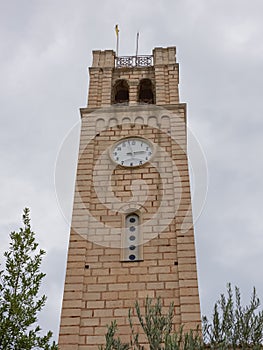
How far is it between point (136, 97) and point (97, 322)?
25.9ft

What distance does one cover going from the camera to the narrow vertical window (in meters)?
11.8

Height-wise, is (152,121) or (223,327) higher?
(152,121)

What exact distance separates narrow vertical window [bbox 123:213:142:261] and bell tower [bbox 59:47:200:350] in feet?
0.08

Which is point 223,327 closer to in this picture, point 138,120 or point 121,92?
point 138,120

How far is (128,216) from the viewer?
41.5ft

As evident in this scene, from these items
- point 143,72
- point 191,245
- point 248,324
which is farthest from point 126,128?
point 248,324

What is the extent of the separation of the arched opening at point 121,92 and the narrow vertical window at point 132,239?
5.59m

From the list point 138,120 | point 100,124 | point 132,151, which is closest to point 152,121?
point 138,120

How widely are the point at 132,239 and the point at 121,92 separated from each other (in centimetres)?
698

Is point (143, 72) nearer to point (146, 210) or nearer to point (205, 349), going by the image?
point (146, 210)

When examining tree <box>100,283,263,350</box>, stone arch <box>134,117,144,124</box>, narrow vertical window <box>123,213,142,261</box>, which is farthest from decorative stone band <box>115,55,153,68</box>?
tree <box>100,283,263,350</box>

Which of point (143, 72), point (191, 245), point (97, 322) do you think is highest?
point (143, 72)

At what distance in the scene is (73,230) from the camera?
12336mm

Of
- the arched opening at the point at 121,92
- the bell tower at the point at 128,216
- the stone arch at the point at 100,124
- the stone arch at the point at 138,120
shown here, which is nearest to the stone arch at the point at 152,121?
the bell tower at the point at 128,216
